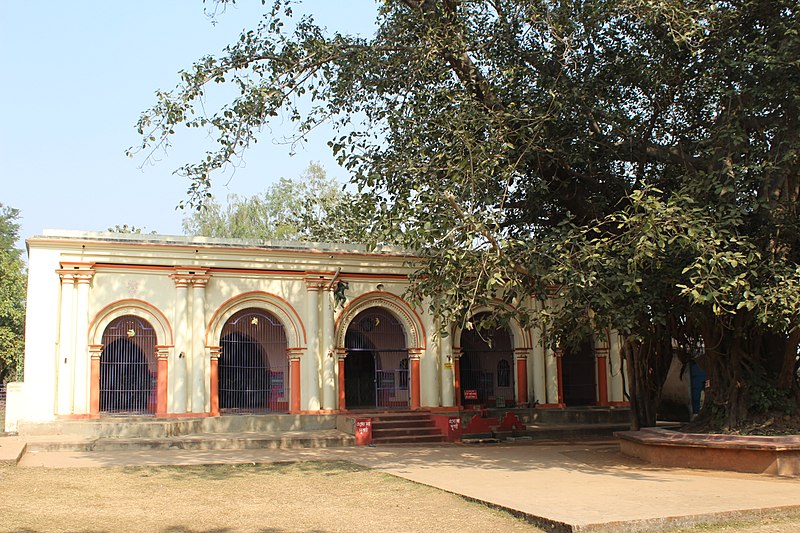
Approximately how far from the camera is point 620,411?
20.8 metres

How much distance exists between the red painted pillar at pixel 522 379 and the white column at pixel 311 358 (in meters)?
5.46

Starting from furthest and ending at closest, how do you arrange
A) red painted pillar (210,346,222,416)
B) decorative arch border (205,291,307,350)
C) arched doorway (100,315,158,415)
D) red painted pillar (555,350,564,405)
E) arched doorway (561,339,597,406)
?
1. arched doorway (561,339,597,406)
2. red painted pillar (555,350,564,405)
3. decorative arch border (205,291,307,350)
4. red painted pillar (210,346,222,416)
5. arched doorway (100,315,158,415)

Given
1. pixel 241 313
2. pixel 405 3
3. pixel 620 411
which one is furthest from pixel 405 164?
pixel 620 411

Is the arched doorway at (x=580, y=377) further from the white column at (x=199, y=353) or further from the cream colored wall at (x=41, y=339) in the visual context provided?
Answer: the cream colored wall at (x=41, y=339)

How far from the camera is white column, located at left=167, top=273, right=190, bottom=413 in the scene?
690 inches

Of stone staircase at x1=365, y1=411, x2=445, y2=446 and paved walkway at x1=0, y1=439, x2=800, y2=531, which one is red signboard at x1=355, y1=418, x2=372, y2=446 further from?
paved walkway at x1=0, y1=439, x2=800, y2=531

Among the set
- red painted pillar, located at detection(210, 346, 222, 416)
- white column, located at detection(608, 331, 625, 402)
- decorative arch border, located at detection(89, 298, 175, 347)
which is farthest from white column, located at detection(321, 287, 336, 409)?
white column, located at detection(608, 331, 625, 402)

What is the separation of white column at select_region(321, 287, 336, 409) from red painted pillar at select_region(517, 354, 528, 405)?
506cm

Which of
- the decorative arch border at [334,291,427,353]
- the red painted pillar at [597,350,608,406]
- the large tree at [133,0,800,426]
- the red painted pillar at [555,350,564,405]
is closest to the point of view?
the large tree at [133,0,800,426]

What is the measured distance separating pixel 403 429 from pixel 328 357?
97.5 inches

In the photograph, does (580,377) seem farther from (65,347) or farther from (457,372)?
(65,347)

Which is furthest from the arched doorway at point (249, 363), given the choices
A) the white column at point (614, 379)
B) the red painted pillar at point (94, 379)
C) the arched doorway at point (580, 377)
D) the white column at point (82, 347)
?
the white column at point (614, 379)

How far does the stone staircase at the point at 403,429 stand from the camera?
17.5m

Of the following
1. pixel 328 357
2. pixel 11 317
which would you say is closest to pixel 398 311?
pixel 328 357
